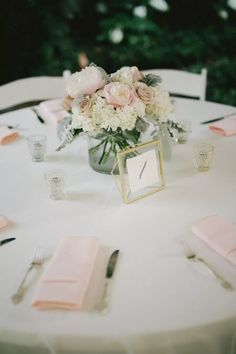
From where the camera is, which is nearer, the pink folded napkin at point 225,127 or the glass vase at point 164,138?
the glass vase at point 164,138

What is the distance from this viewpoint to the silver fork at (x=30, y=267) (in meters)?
1.03

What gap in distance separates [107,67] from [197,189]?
8.37 feet

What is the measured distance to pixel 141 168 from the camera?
1.41 meters

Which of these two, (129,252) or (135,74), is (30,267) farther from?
(135,74)

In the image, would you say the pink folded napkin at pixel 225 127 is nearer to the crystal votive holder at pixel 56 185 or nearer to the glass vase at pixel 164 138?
the glass vase at pixel 164 138

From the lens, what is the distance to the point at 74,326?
95 cm

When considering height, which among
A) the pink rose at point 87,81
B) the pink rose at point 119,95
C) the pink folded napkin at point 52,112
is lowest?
the pink folded napkin at point 52,112

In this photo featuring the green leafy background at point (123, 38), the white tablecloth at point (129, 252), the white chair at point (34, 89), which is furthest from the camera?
the green leafy background at point (123, 38)

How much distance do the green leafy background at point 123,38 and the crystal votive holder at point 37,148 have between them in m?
2.12

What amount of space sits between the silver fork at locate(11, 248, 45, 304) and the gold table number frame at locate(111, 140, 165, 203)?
1.15 ft

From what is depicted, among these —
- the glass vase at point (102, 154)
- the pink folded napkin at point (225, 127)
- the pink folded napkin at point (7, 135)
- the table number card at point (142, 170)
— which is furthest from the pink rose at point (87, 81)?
the pink folded napkin at point (225, 127)

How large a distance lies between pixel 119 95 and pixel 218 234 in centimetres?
54

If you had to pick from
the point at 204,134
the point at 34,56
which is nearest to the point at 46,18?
the point at 34,56

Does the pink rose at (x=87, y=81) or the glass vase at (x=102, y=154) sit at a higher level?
the pink rose at (x=87, y=81)
